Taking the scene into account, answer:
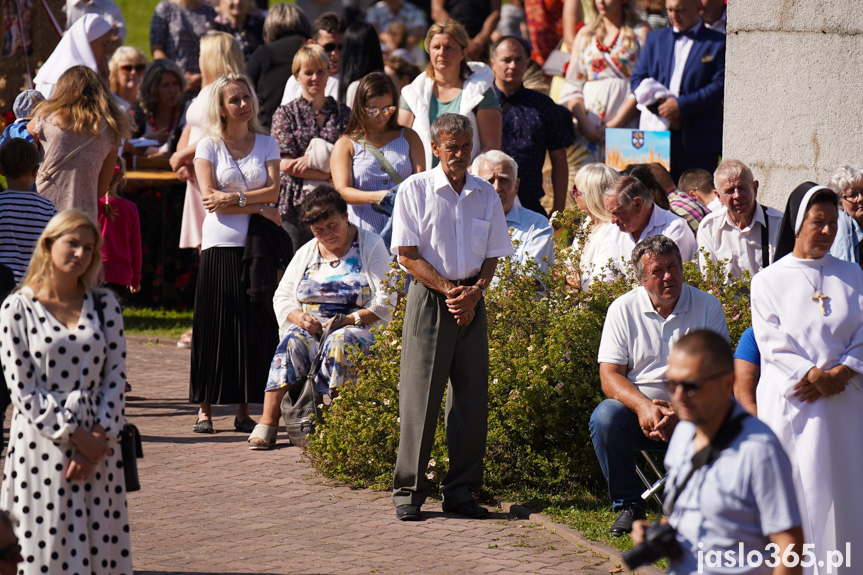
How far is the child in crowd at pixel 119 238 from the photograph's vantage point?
31.8 ft

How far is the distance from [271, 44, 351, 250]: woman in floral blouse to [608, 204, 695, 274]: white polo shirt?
304 cm

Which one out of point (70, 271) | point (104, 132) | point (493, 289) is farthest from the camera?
point (104, 132)

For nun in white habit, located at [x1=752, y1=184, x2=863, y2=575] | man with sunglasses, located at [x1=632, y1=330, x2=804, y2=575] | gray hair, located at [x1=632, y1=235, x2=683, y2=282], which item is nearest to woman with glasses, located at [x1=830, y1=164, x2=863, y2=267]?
gray hair, located at [x1=632, y1=235, x2=683, y2=282]

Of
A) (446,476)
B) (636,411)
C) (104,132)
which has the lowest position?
(446,476)

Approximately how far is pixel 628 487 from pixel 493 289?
68.8 inches

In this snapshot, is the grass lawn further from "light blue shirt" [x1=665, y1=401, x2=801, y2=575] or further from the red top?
"light blue shirt" [x1=665, y1=401, x2=801, y2=575]

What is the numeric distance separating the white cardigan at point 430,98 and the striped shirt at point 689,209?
5.34 feet

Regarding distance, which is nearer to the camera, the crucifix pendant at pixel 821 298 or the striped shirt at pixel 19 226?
the crucifix pendant at pixel 821 298

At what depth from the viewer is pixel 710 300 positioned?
22.7 ft

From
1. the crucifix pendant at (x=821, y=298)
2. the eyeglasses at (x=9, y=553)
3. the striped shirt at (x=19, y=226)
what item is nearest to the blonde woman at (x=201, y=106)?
the striped shirt at (x=19, y=226)

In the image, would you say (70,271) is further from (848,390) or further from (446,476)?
(848,390)

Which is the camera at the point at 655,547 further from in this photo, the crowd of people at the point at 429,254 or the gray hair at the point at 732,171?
the gray hair at the point at 732,171

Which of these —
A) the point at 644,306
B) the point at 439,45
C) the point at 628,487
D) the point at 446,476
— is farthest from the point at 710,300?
the point at 439,45

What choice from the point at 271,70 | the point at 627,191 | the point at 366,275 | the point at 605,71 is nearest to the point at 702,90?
the point at 605,71
